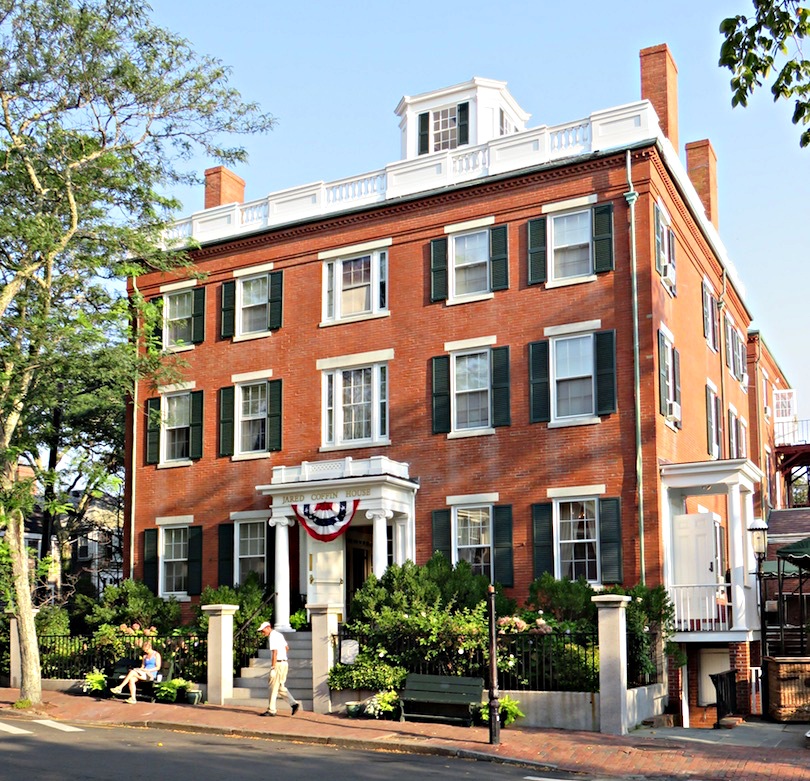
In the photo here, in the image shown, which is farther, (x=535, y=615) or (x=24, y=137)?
(x=24, y=137)

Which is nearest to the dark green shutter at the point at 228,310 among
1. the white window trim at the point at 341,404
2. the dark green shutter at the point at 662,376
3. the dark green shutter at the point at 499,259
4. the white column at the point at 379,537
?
the white window trim at the point at 341,404

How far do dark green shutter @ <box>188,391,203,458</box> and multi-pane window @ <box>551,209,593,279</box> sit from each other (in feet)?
32.4

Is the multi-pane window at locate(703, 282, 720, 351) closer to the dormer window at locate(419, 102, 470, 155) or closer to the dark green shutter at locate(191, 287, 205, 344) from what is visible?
the dormer window at locate(419, 102, 470, 155)

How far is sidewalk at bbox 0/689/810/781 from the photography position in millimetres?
15086

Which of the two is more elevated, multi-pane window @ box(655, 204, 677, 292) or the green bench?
multi-pane window @ box(655, 204, 677, 292)

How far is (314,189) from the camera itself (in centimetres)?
2747

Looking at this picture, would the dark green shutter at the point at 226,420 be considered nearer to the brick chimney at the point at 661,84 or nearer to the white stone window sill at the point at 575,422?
the white stone window sill at the point at 575,422

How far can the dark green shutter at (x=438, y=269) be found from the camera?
25281 millimetres

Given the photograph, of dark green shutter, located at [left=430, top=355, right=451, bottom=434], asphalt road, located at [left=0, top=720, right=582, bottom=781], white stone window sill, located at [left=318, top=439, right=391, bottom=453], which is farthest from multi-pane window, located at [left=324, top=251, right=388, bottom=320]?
asphalt road, located at [left=0, top=720, right=582, bottom=781]

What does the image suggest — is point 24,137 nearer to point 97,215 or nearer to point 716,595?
point 97,215

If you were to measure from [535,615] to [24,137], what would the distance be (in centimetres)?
1394

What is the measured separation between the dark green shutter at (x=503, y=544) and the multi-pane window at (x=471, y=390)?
1.98 metres

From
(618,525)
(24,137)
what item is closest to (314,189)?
(24,137)

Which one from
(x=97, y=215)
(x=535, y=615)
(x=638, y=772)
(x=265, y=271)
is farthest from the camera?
(x=265, y=271)
